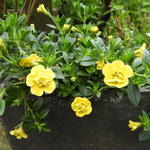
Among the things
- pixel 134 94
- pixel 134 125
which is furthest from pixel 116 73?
pixel 134 125

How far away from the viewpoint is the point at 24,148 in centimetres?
142

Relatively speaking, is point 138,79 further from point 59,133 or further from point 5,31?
point 5,31

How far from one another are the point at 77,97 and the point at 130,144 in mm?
327

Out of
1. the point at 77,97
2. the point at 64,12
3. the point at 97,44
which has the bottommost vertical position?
the point at 64,12

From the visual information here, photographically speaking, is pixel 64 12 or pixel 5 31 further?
pixel 64 12

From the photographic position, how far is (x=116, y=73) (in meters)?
1.12

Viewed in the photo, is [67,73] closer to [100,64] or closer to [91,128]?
[100,64]

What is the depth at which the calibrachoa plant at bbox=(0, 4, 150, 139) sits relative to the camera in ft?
3.67

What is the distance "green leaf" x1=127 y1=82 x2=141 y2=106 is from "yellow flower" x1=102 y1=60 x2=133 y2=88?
0.06m

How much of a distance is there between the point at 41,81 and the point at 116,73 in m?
0.23

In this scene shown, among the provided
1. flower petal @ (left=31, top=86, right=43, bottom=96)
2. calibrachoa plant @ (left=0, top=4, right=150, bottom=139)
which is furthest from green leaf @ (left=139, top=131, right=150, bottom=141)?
flower petal @ (left=31, top=86, right=43, bottom=96)

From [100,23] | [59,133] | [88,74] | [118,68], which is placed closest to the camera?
[118,68]

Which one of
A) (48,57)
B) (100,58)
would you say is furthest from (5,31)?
(100,58)

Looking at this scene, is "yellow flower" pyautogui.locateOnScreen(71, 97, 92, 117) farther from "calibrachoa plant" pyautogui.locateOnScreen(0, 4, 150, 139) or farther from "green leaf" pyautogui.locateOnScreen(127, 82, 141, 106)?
"green leaf" pyautogui.locateOnScreen(127, 82, 141, 106)
